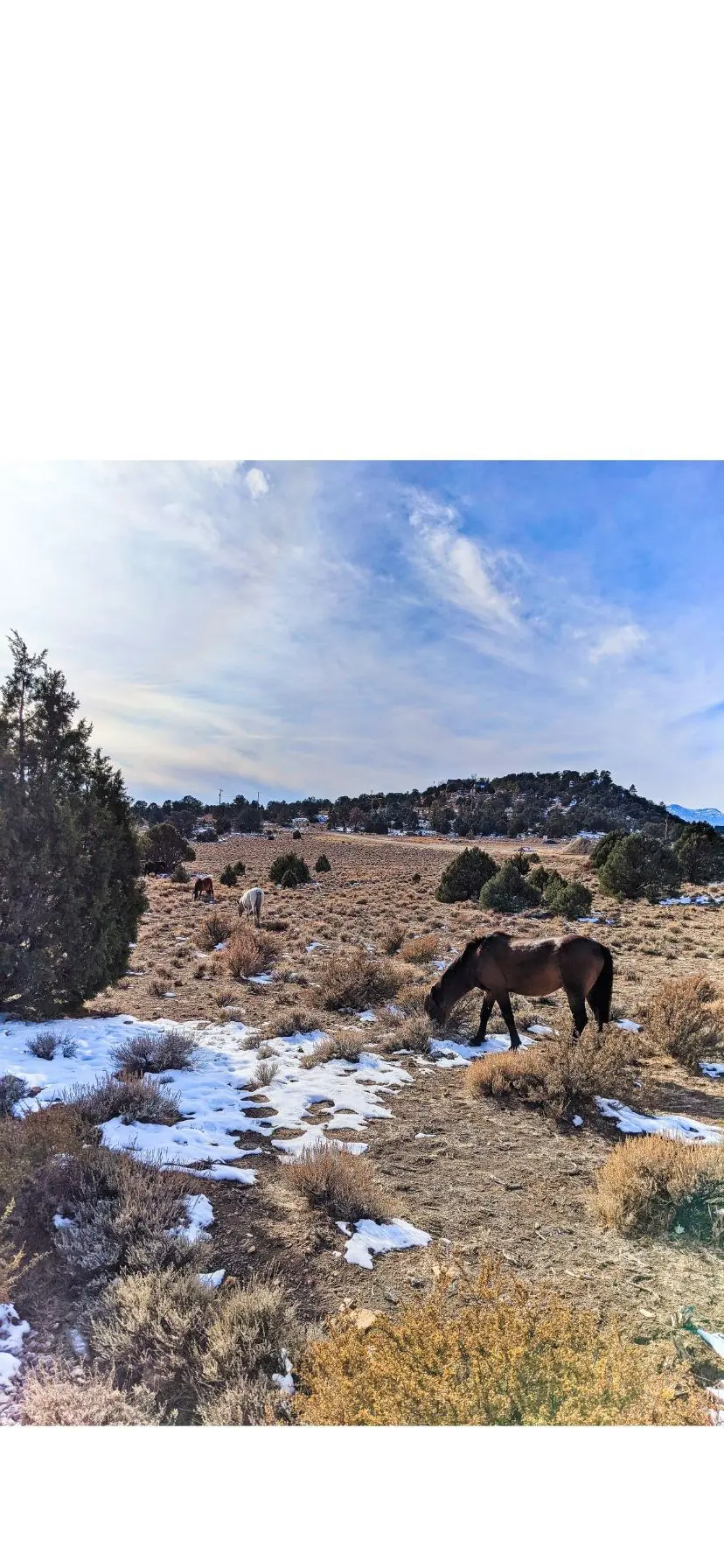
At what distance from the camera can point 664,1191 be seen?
3.68 meters

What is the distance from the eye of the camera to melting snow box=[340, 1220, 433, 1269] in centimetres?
319

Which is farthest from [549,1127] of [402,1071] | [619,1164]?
[402,1071]

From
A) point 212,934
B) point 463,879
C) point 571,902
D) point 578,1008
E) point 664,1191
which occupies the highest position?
point 463,879

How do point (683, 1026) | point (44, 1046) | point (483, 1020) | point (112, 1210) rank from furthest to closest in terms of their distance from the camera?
1. point (483, 1020)
2. point (683, 1026)
3. point (44, 1046)
4. point (112, 1210)

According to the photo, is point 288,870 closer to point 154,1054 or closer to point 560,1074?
point 154,1054

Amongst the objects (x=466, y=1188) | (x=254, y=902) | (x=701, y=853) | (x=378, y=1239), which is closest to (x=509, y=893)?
(x=254, y=902)

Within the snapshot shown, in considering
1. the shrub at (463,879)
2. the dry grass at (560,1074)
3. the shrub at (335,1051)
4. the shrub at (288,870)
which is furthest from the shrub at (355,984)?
the shrub at (288,870)

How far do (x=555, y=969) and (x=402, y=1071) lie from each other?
2106 millimetres

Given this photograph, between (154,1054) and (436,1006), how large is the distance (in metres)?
3.55

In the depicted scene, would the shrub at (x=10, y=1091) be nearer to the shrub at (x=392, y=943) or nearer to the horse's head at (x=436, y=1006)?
the horse's head at (x=436, y=1006)

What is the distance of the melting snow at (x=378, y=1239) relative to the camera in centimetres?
319

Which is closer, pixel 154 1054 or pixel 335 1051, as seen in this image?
pixel 154 1054

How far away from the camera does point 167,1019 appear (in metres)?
7.94

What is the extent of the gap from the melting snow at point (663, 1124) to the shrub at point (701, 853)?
23083 mm
